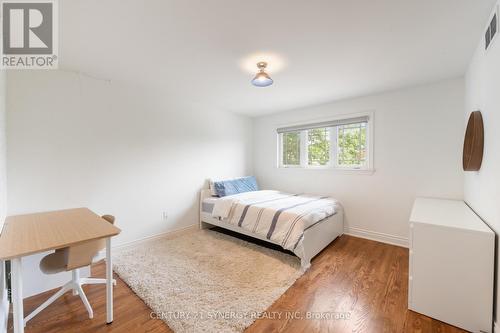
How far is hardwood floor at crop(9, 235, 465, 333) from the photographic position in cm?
157

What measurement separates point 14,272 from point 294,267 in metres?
2.31

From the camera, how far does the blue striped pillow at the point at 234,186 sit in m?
3.79

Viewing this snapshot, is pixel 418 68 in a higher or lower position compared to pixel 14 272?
higher

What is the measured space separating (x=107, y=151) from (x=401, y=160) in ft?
13.5

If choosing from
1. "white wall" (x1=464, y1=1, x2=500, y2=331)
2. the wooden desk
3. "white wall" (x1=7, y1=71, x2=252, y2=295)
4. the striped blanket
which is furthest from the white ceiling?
the striped blanket

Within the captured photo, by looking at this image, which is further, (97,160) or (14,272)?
(97,160)

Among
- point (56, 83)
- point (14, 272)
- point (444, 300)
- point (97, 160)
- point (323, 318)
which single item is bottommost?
point (323, 318)

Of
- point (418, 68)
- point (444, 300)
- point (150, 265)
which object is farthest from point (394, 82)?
point (150, 265)

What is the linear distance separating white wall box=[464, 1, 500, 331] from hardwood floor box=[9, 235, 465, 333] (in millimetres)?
674

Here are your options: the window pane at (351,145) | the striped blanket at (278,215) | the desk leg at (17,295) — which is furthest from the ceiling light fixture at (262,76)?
the desk leg at (17,295)

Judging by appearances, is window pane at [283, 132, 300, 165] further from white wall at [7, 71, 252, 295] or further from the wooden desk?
the wooden desk

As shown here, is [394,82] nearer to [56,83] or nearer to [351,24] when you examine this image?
[351,24]

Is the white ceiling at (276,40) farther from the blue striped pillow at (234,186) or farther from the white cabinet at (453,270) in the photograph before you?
the blue striped pillow at (234,186)

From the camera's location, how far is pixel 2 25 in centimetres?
155
